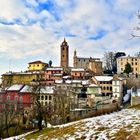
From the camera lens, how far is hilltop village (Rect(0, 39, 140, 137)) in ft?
184

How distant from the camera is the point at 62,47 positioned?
140625mm

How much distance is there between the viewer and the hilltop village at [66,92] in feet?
184

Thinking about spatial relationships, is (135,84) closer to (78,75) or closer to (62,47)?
(78,75)

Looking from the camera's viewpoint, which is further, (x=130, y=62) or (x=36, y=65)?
(x=36, y=65)

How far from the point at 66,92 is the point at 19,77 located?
150 ft

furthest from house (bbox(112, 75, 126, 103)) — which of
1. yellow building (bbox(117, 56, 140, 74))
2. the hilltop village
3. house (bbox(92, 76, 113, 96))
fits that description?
yellow building (bbox(117, 56, 140, 74))

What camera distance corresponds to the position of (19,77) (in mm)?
117875

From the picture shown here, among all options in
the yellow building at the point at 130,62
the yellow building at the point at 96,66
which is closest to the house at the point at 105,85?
the yellow building at the point at 96,66

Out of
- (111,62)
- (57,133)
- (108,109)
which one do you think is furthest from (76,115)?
(111,62)

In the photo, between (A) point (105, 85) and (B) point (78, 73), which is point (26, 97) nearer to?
(A) point (105, 85)

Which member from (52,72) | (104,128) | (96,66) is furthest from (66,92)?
(104,128)

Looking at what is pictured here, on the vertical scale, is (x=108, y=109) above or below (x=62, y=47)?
below

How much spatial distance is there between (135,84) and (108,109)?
208ft

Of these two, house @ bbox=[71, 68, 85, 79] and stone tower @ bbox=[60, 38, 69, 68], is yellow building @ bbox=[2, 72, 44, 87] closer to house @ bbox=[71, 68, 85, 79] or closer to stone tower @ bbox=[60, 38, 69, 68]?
house @ bbox=[71, 68, 85, 79]
